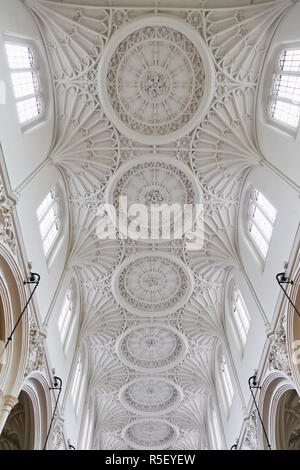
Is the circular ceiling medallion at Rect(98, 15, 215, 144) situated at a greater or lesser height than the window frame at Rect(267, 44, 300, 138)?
greater

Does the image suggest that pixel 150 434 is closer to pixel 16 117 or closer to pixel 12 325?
pixel 12 325

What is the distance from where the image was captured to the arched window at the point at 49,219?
1382 centimetres

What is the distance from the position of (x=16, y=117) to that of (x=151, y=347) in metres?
16.2

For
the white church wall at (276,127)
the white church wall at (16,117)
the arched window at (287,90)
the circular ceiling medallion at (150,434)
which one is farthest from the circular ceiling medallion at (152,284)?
the circular ceiling medallion at (150,434)

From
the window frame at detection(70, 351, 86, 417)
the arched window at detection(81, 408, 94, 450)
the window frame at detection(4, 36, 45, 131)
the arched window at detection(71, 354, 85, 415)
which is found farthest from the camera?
the arched window at detection(81, 408, 94, 450)

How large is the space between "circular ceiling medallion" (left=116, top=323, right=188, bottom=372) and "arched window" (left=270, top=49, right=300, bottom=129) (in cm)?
1354

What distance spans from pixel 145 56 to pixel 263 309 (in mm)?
11940

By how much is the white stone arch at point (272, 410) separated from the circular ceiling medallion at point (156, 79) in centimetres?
1135

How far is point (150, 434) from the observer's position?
26.1 meters

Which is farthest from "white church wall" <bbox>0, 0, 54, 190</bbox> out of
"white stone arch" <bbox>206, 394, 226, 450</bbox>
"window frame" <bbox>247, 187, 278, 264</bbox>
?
"white stone arch" <bbox>206, 394, 226, 450</bbox>

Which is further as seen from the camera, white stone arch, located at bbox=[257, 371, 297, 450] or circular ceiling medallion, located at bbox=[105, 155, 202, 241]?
circular ceiling medallion, located at bbox=[105, 155, 202, 241]

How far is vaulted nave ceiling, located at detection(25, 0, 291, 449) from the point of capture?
531 inches

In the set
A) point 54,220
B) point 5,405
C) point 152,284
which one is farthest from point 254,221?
point 5,405

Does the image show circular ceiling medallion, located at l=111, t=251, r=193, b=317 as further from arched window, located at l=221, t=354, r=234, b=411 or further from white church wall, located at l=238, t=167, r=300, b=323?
white church wall, located at l=238, t=167, r=300, b=323
